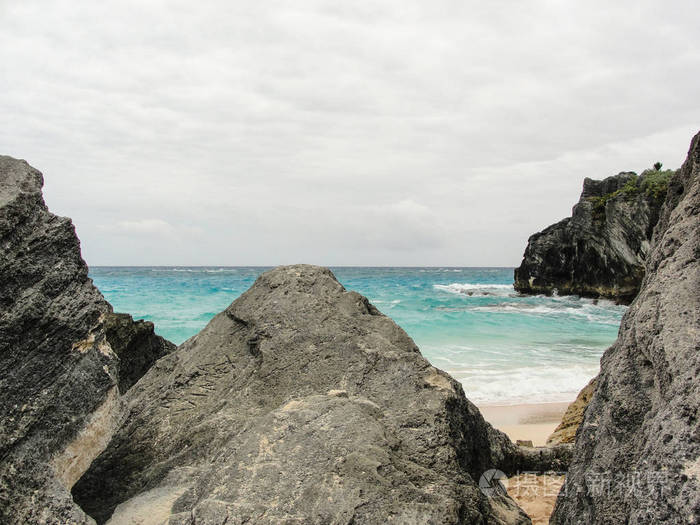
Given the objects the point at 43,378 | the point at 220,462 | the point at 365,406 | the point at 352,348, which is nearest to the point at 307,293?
the point at 352,348

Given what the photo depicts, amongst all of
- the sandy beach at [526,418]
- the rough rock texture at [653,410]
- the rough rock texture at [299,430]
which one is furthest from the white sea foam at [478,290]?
the rough rock texture at [653,410]

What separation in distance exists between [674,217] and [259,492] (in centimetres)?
272

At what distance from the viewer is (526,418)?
8172mm

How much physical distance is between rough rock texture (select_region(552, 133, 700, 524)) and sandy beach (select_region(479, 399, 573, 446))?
4.67 m

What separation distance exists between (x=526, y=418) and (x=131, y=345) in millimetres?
5949

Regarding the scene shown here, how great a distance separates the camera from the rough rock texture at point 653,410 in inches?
68.5

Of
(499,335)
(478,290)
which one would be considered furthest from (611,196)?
(499,335)

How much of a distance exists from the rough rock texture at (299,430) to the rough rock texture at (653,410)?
569 millimetres

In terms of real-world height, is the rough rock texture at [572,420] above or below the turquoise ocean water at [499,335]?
above

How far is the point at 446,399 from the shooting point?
2.89 metres

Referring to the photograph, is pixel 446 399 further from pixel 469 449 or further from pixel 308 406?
pixel 308 406

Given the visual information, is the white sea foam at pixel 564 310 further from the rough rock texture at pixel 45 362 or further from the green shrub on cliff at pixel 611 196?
the rough rock texture at pixel 45 362

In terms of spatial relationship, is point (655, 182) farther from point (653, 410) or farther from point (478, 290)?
point (653, 410)

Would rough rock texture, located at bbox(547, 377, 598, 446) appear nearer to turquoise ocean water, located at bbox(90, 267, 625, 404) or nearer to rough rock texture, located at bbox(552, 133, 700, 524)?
rough rock texture, located at bbox(552, 133, 700, 524)
